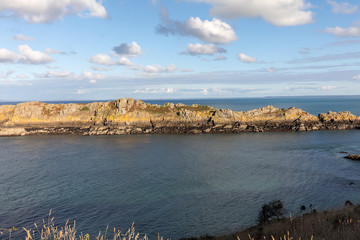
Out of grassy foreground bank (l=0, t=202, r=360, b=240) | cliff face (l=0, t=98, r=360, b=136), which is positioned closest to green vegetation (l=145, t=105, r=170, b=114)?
cliff face (l=0, t=98, r=360, b=136)

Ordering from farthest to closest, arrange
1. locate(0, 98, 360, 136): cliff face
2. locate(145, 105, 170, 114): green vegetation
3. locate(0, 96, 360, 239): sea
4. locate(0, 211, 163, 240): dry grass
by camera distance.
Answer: locate(145, 105, 170, 114): green vegetation
locate(0, 98, 360, 136): cliff face
locate(0, 96, 360, 239): sea
locate(0, 211, 163, 240): dry grass

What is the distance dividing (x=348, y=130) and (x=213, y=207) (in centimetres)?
8320

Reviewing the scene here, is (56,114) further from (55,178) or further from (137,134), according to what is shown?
(55,178)

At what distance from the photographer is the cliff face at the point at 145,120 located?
302 feet

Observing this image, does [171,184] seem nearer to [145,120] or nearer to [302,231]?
[302,231]

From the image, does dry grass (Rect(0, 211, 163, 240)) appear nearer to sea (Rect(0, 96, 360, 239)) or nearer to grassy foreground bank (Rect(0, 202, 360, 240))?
grassy foreground bank (Rect(0, 202, 360, 240))

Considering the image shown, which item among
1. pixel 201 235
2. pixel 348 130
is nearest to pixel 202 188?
pixel 201 235

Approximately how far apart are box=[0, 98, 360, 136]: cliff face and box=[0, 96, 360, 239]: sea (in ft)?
89.1

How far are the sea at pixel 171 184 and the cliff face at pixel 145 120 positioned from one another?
2716 centimetres

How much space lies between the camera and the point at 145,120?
10081 centimetres

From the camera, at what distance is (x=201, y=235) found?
21.9 meters

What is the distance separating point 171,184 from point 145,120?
6710 centimetres

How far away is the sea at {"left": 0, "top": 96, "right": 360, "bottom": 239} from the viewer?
997 inches

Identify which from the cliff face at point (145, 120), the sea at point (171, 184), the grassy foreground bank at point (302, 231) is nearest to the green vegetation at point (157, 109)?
the cliff face at point (145, 120)
